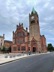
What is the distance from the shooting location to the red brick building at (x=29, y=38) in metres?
91.2

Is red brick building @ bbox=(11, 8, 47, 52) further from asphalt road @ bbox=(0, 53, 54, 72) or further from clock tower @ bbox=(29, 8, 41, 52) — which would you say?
asphalt road @ bbox=(0, 53, 54, 72)

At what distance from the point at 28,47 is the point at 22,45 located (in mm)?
3830

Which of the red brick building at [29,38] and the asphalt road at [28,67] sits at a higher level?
the red brick building at [29,38]

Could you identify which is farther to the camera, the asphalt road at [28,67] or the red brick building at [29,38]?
the red brick building at [29,38]

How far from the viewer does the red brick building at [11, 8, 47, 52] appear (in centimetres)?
9119

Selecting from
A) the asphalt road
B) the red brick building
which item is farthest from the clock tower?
the asphalt road

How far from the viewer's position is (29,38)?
9362 cm

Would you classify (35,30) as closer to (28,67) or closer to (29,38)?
(29,38)

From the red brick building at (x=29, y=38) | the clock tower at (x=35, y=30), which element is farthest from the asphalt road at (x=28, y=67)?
the red brick building at (x=29, y=38)

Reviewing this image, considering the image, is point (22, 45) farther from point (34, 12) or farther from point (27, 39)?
point (34, 12)

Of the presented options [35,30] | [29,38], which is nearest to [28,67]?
[35,30]

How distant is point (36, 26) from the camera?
92000mm

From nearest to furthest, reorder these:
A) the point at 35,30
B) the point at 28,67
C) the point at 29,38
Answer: the point at 28,67 → the point at 35,30 → the point at 29,38

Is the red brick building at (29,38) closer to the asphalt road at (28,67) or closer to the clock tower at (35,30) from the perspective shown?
the clock tower at (35,30)
